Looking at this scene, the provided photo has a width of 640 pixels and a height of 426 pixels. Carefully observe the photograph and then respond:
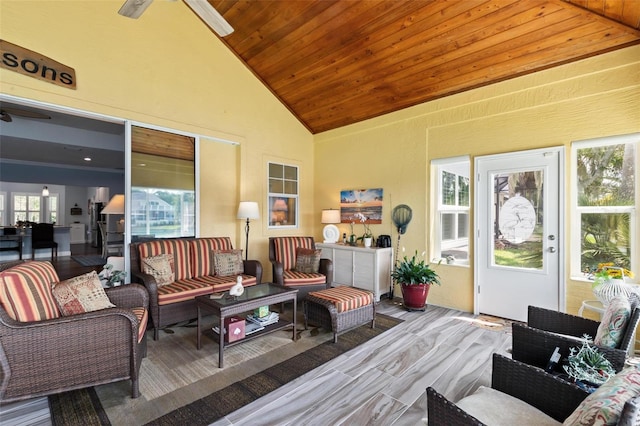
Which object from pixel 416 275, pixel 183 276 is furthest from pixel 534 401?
pixel 183 276

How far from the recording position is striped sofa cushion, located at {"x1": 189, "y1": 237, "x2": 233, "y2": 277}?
4008 millimetres

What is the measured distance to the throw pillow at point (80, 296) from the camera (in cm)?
221

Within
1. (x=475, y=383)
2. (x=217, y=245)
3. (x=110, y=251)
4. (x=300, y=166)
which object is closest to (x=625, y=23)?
(x=475, y=383)

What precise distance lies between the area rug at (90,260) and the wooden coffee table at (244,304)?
5.39 meters

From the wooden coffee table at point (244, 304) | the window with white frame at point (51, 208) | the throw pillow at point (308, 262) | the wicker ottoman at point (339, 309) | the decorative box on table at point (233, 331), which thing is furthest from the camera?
the window with white frame at point (51, 208)

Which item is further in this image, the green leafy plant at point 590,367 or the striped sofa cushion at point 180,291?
the striped sofa cushion at point 180,291

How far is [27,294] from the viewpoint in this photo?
199cm

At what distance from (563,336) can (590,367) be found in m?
0.48

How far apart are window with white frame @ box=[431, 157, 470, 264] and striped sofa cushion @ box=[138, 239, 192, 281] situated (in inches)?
141

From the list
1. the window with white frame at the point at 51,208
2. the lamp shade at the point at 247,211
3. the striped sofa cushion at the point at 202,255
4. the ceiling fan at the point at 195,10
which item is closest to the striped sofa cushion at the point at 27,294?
the striped sofa cushion at the point at 202,255

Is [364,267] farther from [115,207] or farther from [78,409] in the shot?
[115,207]

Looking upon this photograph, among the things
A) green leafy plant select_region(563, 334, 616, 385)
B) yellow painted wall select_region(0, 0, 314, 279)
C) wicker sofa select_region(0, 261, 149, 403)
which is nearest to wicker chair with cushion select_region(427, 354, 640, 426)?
green leafy plant select_region(563, 334, 616, 385)

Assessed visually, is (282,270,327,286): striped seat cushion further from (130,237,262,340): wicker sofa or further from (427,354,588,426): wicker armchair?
(427,354,588,426): wicker armchair

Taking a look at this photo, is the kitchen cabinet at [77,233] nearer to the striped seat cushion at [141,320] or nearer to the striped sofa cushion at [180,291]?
the striped sofa cushion at [180,291]
